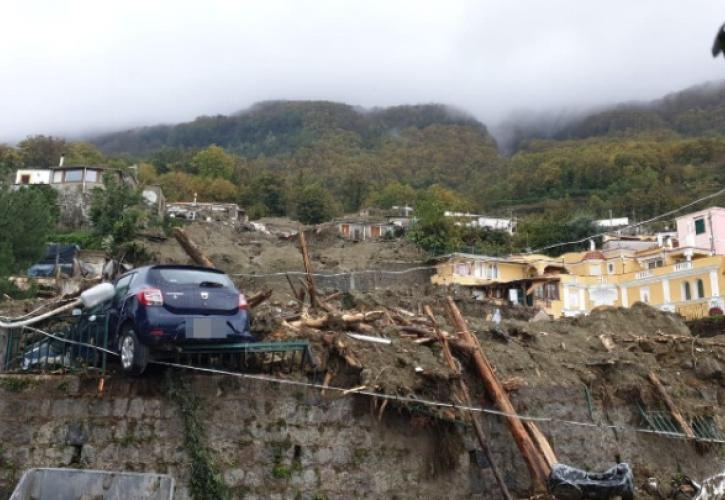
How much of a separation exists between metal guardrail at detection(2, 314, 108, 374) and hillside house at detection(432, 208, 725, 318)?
37.6 m

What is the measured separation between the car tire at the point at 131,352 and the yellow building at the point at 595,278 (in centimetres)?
3762

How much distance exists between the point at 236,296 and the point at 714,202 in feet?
223

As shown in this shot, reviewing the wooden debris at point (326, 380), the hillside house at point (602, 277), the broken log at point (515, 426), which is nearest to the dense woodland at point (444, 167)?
the hillside house at point (602, 277)

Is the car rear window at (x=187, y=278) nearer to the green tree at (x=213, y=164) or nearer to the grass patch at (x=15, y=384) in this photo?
the grass patch at (x=15, y=384)

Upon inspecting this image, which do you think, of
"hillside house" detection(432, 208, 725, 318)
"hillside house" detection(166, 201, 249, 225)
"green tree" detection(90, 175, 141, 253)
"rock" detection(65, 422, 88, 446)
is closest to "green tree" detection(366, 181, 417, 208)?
"hillside house" detection(166, 201, 249, 225)

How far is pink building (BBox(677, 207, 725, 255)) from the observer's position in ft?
164

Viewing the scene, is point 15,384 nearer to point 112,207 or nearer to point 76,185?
point 112,207

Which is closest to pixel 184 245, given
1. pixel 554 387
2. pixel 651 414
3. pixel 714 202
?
pixel 554 387

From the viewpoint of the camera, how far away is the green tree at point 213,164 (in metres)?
92.9

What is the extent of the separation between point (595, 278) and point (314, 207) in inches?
1397

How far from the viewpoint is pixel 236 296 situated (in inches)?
332

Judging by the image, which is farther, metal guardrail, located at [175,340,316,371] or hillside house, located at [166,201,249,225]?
hillside house, located at [166,201,249,225]

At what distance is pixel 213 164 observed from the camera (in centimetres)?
9381

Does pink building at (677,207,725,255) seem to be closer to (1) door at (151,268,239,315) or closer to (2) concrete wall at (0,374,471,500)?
A: (2) concrete wall at (0,374,471,500)
